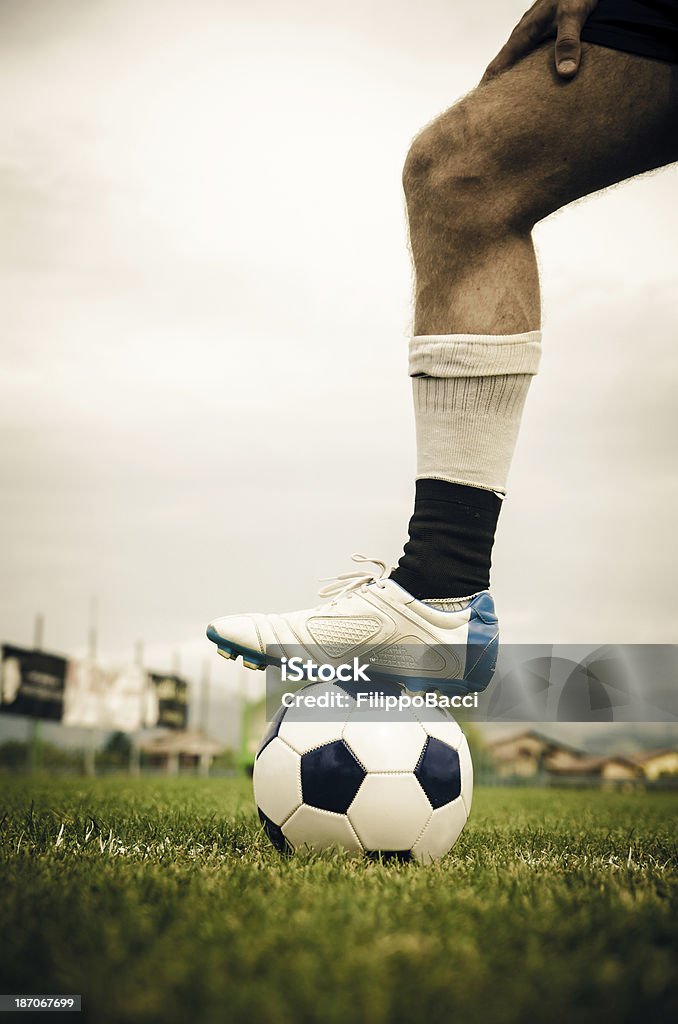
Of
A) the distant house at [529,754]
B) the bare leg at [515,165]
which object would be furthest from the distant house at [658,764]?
the bare leg at [515,165]

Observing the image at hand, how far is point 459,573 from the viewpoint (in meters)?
2.20

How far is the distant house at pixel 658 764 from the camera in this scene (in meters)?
12.3

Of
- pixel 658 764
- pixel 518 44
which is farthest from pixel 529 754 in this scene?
pixel 518 44

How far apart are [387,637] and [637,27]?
5.29 ft

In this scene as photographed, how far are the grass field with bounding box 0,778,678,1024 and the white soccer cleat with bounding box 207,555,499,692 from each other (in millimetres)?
498

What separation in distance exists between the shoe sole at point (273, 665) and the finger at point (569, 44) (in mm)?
1572

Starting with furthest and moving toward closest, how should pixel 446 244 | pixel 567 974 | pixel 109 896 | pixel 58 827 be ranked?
pixel 58 827 < pixel 446 244 < pixel 109 896 < pixel 567 974

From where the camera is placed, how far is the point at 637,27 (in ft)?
6.35

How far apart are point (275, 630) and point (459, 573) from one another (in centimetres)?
52

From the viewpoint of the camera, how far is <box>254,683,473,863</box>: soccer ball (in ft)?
7.09

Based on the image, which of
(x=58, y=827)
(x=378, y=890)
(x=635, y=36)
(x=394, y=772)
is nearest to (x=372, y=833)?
(x=394, y=772)

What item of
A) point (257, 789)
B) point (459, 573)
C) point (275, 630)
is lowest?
point (257, 789)

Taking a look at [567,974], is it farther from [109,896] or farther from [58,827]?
[58,827]

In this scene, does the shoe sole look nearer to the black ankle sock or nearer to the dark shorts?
the black ankle sock
